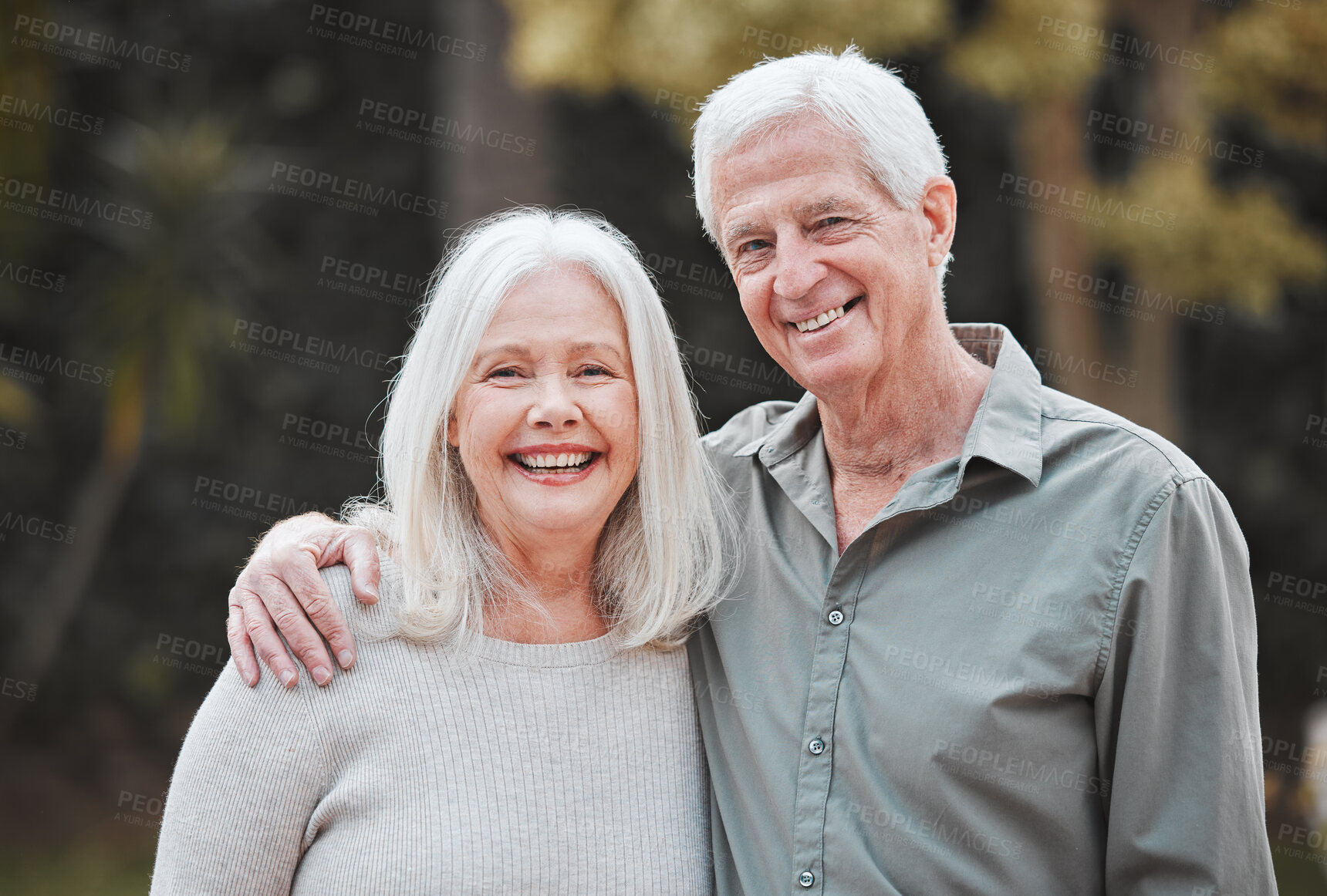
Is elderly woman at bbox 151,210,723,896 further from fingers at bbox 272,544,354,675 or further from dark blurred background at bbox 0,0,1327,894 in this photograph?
dark blurred background at bbox 0,0,1327,894

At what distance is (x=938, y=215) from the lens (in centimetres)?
229

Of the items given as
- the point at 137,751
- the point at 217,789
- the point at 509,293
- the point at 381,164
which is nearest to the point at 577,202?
the point at 381,164

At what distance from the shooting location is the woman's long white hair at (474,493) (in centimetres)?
208

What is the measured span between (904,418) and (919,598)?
39 cm

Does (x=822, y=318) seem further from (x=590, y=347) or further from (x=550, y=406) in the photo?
(x=550, y=406)

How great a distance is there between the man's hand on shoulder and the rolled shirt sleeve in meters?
1.24

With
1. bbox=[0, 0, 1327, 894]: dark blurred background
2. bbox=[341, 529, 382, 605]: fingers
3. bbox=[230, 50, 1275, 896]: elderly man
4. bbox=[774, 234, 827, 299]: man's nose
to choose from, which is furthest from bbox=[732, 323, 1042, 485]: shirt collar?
bbox=[0, 0, 1327, 894]: dark blurred background

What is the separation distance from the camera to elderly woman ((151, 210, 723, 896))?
1.90m

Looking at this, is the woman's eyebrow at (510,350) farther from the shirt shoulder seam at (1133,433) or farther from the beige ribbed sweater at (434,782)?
the shirt shoulder seam at (1133,433)

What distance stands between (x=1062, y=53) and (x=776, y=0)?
120cm

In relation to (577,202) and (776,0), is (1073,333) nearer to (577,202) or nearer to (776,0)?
(776,0)

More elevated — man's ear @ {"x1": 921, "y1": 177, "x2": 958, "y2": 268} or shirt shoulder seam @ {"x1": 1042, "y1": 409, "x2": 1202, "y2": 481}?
man's ear @ {"x1": 921, "y1": 177, "x2": 958, "y2": 268}

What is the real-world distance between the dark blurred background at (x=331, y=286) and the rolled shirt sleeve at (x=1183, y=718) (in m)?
3.33

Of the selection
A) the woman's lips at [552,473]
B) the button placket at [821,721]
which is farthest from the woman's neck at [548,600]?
the button placket at [821,721]
